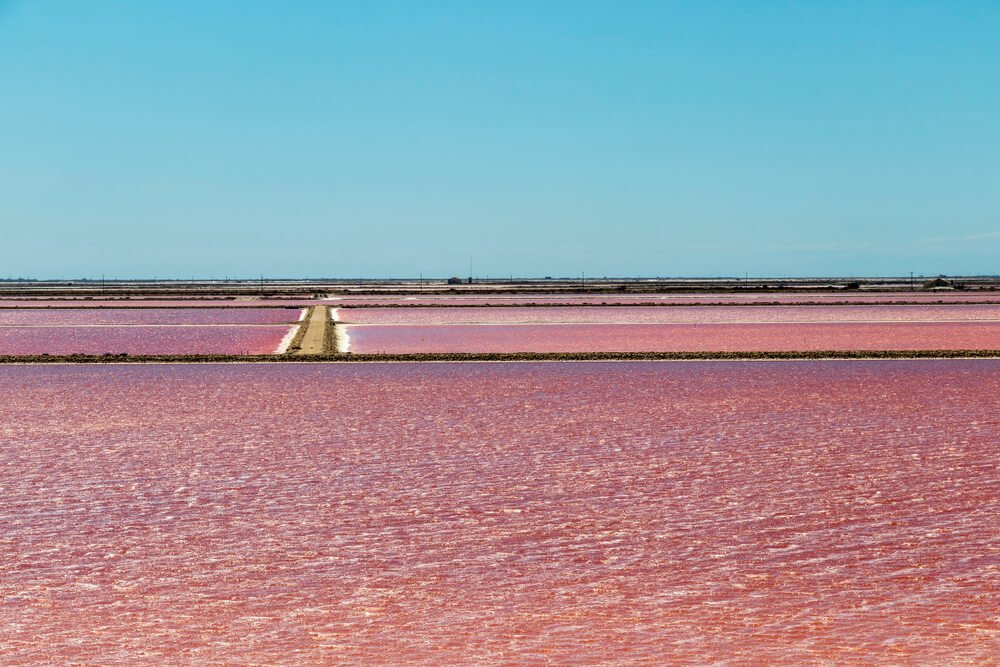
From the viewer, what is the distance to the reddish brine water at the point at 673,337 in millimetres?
21891

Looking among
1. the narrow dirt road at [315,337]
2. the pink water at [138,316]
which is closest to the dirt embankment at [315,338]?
the narrow dirt road at [315,337]

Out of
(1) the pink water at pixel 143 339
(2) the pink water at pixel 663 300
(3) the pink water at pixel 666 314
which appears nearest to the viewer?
(1) the pink water at pixel 143 339

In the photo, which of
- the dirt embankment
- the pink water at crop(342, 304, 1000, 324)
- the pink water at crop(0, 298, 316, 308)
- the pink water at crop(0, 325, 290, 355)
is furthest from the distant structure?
the pink water at crop(0, 325, 290, 355)

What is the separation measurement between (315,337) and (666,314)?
17.7 meters

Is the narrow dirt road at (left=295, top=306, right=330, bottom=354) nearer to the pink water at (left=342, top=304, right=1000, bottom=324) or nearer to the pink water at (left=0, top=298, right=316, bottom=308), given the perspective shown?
the pink water at (left=342, top=304, right=1000, bottom=324)

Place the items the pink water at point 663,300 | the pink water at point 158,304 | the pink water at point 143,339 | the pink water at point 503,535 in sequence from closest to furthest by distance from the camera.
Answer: the pink water at point 503,535, the pink water at point 143,339, the pink water at point 158,304, the pink water at point 663,300

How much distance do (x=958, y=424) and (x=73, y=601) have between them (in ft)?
28.7

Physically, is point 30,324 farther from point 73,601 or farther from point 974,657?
point 974,657

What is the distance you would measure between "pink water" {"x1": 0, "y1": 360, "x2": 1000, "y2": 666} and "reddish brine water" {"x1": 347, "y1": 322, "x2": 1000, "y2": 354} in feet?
31.9

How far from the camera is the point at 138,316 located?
3884 centimetres

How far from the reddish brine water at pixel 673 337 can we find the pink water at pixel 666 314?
253cm

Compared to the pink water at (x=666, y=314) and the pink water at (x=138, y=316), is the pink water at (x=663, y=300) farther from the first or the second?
the pink water at (x=138, y=316)

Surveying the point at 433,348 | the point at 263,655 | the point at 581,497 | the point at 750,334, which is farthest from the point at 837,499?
the point at 750,334

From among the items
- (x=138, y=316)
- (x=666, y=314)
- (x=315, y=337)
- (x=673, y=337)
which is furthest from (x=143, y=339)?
(x=666, y=314)
